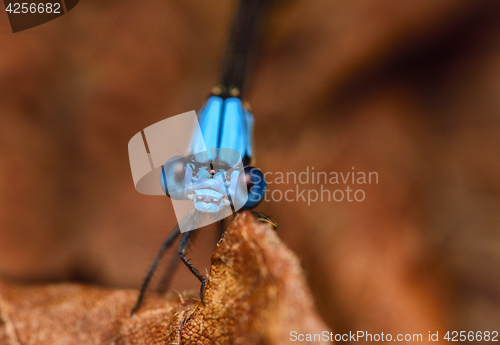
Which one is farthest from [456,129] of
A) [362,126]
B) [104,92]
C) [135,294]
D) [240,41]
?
[104,92]

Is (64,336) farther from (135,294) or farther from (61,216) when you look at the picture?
(61,216)

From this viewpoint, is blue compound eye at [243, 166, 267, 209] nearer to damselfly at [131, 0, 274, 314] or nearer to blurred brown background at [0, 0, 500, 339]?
damselfly at [131, 0, 274, 314]

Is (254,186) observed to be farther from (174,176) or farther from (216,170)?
(174,176)

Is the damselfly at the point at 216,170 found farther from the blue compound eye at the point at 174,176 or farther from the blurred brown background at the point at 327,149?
the blurred brown background at the point at 327,149

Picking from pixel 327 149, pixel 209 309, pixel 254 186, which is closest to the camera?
pixel 209 309

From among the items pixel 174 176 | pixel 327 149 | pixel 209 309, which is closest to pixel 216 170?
pixel 174 176

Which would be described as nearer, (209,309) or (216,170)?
(209,309)
